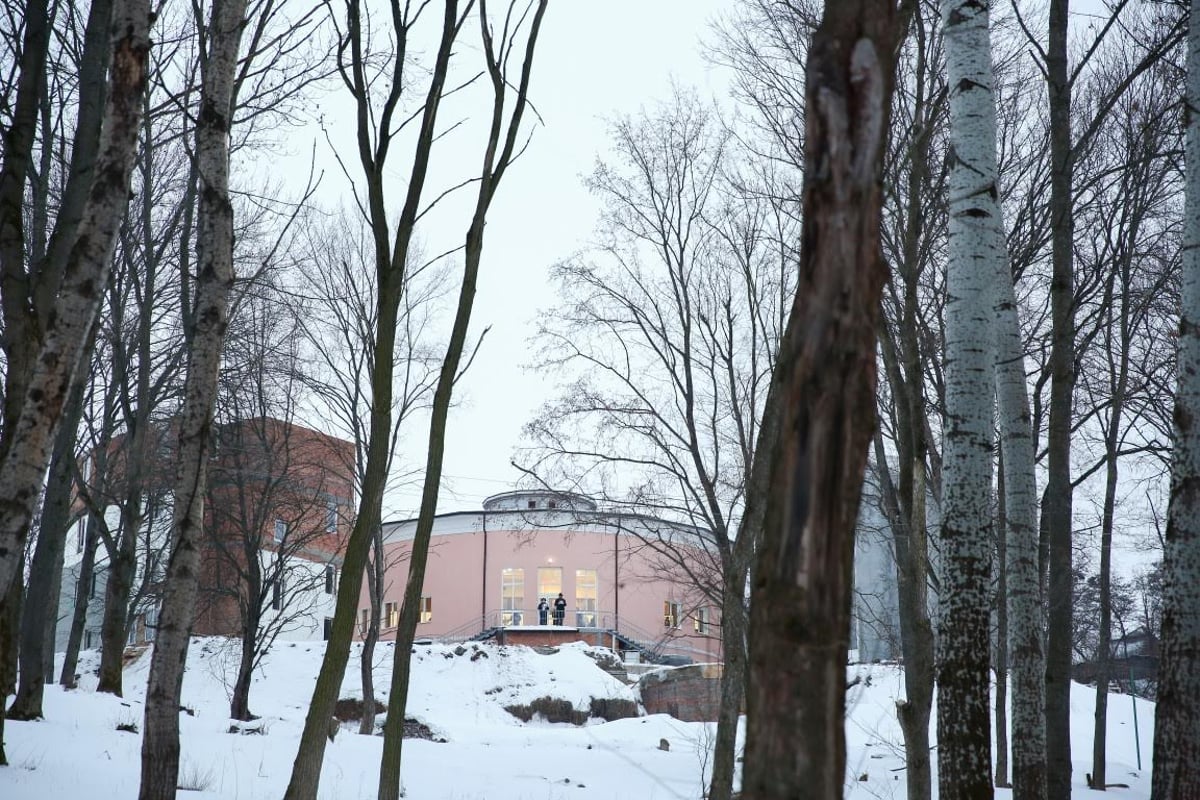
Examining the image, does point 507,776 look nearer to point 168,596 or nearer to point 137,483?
point 137,483

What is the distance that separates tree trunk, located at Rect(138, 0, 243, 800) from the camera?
200 inches

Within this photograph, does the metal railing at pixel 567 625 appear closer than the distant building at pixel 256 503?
No

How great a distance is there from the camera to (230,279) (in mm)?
5637

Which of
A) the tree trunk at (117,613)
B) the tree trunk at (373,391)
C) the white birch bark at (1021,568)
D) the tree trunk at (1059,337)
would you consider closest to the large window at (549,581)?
the tree trunk at (117,613)

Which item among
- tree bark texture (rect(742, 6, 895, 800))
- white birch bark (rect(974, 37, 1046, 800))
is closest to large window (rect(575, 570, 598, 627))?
white birch bark (rect(974, 37, 1046, 800))

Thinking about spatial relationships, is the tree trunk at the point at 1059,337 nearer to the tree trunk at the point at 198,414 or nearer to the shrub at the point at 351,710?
the tree trunk at the point at 198,414

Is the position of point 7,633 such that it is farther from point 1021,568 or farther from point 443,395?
point 1021,568

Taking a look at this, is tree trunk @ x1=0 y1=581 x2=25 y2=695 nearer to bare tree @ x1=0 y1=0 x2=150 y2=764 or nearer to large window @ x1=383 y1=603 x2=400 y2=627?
A: bare tree @ x1=0 y1=0 x2=150 y2=764

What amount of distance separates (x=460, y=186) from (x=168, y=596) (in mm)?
2705

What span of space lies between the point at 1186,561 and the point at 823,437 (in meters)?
4.34

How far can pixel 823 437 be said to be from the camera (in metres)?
2.01

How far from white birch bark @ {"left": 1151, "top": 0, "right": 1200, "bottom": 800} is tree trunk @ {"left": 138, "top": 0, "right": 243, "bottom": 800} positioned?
5160 mm

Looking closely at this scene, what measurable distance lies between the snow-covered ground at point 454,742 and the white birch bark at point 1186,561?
1.60 metres

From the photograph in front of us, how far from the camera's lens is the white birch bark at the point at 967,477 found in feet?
17.1
